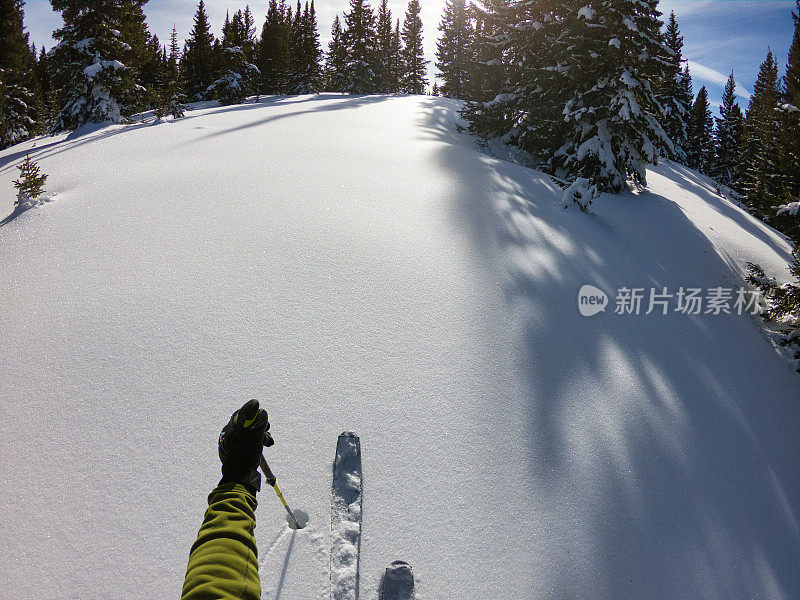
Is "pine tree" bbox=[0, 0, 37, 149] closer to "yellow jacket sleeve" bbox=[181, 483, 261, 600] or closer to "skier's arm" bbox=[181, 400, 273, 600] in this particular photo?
"skier's arm" bbox=[181, 400, 273, 600]

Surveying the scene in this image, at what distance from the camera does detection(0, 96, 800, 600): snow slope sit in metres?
2.79

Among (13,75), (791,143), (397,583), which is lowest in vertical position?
(397,583)

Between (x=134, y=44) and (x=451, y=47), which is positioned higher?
(x=451, y=47)

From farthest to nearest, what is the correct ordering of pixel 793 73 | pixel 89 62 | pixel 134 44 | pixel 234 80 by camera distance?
pixel 234 80 < pixel 134 44 < pixel 89 62 < pixel 793 73

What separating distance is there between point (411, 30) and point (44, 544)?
5889 cm

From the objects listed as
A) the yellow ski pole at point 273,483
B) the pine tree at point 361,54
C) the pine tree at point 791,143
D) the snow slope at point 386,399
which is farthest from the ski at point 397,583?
the pine tree at point 361,54

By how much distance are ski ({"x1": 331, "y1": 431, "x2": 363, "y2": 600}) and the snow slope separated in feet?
0.25

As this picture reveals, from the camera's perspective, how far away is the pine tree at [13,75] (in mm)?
20828

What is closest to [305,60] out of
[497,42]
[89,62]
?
[89,62]

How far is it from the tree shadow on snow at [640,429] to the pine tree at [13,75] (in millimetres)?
26833

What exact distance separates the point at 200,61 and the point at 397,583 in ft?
167

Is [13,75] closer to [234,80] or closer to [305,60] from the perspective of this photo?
[234,80]

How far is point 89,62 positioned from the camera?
669 inches

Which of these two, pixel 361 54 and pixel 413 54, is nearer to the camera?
pixel 361 54
